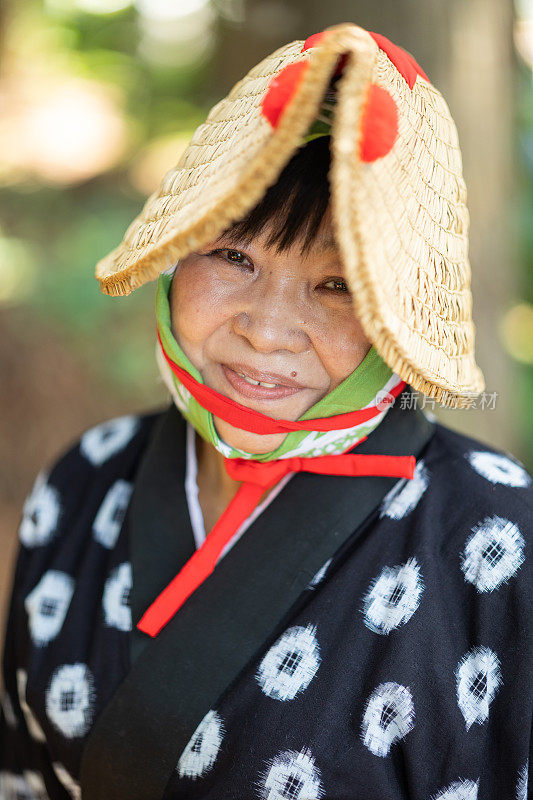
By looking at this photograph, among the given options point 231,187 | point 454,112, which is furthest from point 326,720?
point 454,112

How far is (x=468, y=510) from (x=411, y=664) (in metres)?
0.24

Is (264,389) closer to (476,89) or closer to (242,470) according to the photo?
(242,470)

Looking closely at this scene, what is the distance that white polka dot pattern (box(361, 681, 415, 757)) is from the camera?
105 centimetres

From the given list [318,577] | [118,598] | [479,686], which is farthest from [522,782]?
[118,598]

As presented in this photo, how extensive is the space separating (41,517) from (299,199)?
3.00 feet

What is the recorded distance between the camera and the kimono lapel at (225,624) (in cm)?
115

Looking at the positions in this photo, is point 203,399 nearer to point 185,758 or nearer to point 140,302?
point 185,758

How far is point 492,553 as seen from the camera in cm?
107

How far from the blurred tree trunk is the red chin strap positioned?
99 cm

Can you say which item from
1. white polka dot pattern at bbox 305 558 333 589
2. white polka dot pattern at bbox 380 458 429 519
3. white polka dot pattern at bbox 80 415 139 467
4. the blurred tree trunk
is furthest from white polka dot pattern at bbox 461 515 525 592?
the blurred tree trunk

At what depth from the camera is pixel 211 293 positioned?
3.66 feet

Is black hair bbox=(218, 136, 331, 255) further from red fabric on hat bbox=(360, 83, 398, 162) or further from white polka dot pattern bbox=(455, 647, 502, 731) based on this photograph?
white polka dot pattern bbox=(455, 647, 502, 731)

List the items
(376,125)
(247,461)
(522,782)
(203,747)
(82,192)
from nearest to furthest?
(376,125) < (522,782) < (203,747) < (247,461) < (82,192)

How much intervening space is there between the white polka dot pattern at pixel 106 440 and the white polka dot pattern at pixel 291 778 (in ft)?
Answer: 2.51
